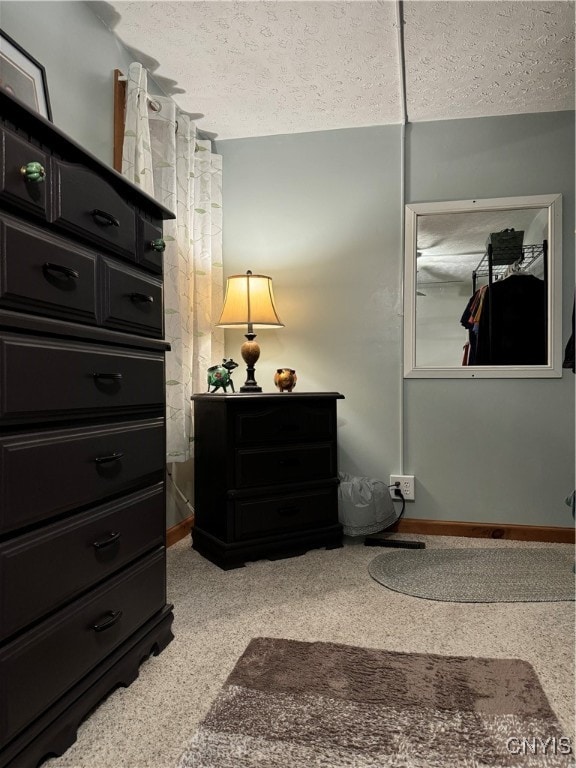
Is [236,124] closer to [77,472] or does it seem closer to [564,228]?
[564,228]

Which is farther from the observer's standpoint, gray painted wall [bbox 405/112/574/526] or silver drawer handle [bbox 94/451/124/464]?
gray painted wall [bbox 405/112/574/526]

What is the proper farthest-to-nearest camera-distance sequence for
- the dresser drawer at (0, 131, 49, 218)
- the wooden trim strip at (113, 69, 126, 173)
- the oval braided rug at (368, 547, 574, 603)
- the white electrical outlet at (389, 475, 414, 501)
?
the white electrical outlet at (389, 475, 414, 501) < the wooden trim strip at (113, 69, 126, 173) < the oval braided rug at (368, 547, 574, 603) < the dresser drawer at (0, 131, 49, 218)

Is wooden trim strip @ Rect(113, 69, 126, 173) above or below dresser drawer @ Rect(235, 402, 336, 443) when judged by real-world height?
above

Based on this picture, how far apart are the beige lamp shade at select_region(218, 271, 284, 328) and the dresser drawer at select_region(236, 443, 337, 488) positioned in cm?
68

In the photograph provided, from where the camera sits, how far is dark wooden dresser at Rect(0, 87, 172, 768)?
97cm

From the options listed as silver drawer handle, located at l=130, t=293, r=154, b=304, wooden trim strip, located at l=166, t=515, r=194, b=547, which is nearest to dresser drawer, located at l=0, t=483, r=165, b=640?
silver drawer handle, located at l=130, t=293, r=154, b=304

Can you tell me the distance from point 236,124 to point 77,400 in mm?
2191

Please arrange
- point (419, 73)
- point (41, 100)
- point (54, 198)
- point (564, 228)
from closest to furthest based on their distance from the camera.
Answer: point (54, 198) < point (41, 100) < point (419, 73) < point (564, 228)

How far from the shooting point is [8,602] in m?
0.95

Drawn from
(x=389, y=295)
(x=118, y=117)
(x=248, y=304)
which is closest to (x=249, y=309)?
(x=248, y=304)

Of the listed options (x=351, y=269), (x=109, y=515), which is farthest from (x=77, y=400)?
(x=351, y=269)

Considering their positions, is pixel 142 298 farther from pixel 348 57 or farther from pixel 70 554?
pixel 348 57

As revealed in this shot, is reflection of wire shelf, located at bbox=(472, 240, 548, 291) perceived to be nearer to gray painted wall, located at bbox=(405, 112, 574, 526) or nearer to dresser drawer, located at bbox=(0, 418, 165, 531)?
gray painted wall, located at bbox=(405, 112, 574, 526)

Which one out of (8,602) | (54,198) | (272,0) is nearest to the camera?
(8,602)
